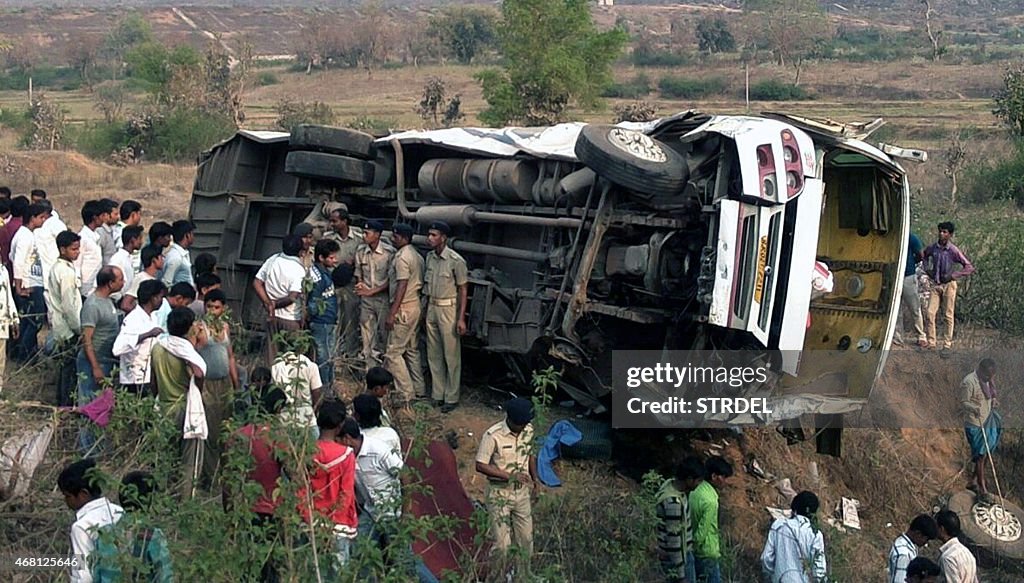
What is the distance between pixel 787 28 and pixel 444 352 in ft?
167


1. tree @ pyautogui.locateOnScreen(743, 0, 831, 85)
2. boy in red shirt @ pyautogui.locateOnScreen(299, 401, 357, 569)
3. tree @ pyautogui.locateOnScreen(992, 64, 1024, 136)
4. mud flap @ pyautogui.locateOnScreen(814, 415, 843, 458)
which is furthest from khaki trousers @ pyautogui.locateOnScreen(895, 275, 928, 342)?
tree @ pyautogui.locateOnScreen(743, 0, 831, 85)

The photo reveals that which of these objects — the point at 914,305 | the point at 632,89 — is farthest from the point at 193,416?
the point at 632,89

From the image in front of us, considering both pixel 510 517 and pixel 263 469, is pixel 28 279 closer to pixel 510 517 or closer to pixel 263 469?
pixel 263 469

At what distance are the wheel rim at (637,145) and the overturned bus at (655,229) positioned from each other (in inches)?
0.5

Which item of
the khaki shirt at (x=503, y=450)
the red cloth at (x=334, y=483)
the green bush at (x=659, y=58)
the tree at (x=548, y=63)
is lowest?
the green bush at (x=659, y=58)

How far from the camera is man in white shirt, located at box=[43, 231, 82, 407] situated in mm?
8469

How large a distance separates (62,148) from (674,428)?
22196 mm

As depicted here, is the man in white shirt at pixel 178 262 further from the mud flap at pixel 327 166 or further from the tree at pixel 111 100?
the tree at pixel 111 100

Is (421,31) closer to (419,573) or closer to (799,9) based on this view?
(799,9)

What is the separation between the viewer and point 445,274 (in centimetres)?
896

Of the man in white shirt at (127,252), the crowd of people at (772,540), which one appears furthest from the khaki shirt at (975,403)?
the man in white shirt at (127,252)

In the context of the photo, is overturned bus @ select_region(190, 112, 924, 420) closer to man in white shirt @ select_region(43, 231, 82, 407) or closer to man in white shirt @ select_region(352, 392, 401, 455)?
man in white shirt @ select_region(43, 231, 82, 407)

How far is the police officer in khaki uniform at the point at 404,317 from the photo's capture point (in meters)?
8.97

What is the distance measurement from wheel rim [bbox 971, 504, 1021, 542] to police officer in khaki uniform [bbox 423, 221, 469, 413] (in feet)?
13.0
